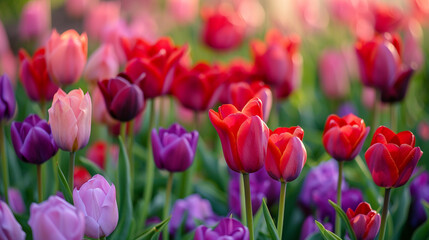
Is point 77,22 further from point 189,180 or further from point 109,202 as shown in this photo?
point 109,202

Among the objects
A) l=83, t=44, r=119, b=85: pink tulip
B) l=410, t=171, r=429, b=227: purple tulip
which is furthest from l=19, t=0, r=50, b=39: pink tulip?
l=410, t=171, r=429, b=227: purple tulip

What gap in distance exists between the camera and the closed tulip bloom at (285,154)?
86 centimetres

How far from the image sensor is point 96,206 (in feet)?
2.68

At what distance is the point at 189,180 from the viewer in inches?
56.9

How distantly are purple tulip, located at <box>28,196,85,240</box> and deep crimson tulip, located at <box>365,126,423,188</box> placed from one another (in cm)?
49

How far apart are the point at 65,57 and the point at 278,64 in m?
0.62

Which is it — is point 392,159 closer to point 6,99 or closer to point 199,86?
point 199,86

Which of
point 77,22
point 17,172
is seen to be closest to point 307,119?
point 17,172

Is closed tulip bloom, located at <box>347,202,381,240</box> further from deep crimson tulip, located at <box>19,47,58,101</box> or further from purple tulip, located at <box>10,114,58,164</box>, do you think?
deep crimson tulip, located at <box>19,47,58,101</box>

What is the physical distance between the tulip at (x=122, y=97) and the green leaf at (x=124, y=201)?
55 mm

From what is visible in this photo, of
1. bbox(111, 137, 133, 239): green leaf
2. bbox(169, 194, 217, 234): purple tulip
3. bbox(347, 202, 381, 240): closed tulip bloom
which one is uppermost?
bbox(347, 202, 381, 240): closed tulip bloom

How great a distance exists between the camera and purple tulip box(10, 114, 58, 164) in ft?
3.20

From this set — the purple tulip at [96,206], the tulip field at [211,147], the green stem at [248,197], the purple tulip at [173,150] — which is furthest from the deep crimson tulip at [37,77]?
the green stem at [248,197]

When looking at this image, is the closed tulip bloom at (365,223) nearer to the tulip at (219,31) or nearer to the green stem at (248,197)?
the green stem at (248,197)
